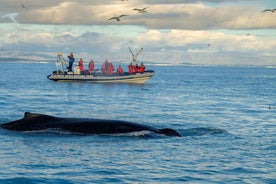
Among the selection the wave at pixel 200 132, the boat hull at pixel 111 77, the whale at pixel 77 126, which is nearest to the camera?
the whale at pixel 77 126

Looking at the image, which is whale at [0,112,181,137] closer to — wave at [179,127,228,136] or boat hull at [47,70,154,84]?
wave at [179,127,228,136]

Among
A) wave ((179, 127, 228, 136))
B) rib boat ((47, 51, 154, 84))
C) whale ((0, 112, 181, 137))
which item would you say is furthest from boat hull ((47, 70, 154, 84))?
whale ((0, 112, 181, 137))

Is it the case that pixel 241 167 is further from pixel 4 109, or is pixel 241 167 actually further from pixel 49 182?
pixel 4 109

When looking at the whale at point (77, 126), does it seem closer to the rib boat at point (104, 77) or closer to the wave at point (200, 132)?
the wave at point (200, 132)

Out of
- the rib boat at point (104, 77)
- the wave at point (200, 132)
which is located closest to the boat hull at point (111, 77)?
the rib boat at point (104, 77)

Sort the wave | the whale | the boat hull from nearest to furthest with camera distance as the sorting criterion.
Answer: the whale < the wave < the boat hull

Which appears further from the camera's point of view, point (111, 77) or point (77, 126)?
point (111, 77)

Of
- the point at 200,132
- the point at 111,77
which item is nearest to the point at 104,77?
the point at 111,77

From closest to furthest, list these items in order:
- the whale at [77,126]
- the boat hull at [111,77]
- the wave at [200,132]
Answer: the whale at [77,126], the wave at [200,132], the boat hull at [111,77]

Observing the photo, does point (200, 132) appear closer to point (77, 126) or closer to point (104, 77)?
point (77, 126)

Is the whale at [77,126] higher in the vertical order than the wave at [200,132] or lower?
higher

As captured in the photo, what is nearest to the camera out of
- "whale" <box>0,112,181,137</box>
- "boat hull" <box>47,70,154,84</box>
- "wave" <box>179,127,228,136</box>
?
"whale" <box>0,112,181,137</box>

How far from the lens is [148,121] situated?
31000 mm

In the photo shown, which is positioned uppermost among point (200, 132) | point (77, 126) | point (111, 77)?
point (111, 77)
